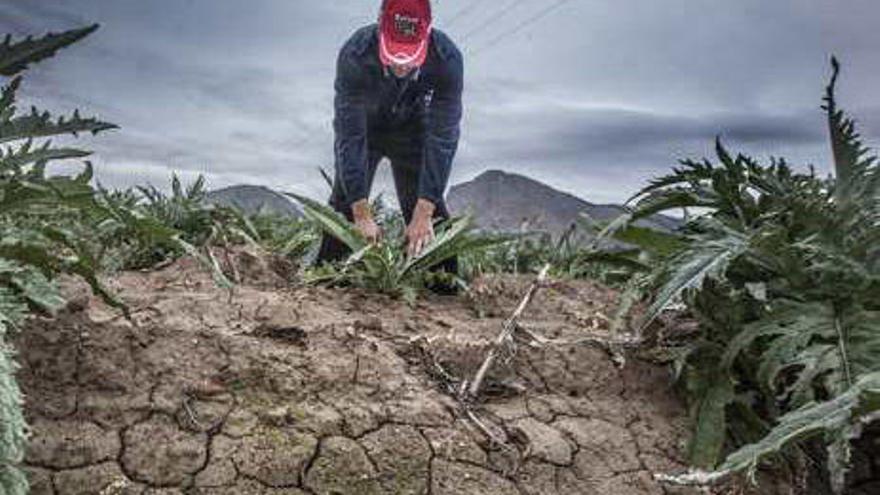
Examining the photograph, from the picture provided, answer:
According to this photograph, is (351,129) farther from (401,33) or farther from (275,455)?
(275,455)

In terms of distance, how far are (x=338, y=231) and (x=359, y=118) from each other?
2.72ft

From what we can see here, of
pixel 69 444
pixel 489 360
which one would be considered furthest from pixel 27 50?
pixel 489 360

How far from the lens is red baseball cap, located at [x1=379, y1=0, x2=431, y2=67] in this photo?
4055mm

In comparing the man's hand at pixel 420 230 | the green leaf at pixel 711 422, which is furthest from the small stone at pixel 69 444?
the man's hand at pixel 420 230

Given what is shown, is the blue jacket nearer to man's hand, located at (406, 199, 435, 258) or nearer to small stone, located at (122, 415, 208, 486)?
man's hand, located at (406, 199, 435, 258)

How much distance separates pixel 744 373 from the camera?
2.38 metres

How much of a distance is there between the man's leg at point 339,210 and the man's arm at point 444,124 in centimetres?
42

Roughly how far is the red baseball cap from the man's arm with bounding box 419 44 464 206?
0.24m

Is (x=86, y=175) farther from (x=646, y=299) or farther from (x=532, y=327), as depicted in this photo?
(x=646, y=299)

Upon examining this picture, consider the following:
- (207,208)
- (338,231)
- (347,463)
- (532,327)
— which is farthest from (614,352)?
(207,208)

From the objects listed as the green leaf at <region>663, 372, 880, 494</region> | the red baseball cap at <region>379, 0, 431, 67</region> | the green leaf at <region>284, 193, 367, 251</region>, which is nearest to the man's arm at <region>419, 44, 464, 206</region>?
the red baseball cap at <region>379, 0, 431, 67</region>

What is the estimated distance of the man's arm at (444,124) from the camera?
4230 millimetres

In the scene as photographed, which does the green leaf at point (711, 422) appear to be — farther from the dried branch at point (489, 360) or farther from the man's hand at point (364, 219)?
the man's hand at point (364, 219)

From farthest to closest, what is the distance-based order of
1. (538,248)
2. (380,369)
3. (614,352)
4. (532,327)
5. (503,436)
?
(538,248)
(532,327)
(614,352)
(380,369)
(503,436)
